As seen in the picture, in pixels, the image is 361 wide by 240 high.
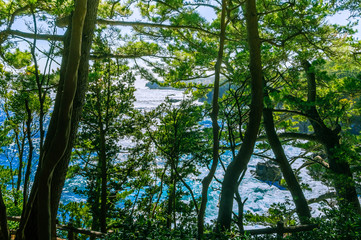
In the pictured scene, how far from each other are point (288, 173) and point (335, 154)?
3.18 ft

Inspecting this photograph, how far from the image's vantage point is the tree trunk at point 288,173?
4.24 meters

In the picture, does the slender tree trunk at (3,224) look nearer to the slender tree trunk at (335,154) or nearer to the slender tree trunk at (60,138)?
the slender tree trunk at (60,138)

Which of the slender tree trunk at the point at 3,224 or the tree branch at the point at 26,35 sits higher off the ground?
the tree branch at the point at 26,35

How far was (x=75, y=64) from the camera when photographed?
1.12 meters

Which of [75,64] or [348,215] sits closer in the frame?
[75,64]

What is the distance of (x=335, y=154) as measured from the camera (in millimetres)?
4195

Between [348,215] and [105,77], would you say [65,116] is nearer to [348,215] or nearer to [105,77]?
[348,215]

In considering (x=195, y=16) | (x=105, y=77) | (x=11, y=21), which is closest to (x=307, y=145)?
(x=195, y=16)

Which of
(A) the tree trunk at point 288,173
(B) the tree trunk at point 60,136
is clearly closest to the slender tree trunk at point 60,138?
(B) the tree trunk at point 60,136

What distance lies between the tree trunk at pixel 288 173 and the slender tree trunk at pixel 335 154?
766 mm

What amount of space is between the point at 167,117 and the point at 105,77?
1.77 metres

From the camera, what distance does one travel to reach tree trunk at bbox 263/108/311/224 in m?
4.24

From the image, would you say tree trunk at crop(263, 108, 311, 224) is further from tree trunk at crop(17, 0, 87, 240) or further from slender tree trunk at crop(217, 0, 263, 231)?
tree trunk at crop(17, 0, 87, 240)

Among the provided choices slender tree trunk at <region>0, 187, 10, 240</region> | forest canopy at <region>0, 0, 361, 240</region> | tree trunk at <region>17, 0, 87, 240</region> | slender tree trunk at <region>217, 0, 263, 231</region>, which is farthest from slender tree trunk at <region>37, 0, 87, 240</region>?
slender tree trunk at <region>217, 0, 263, 231</region>
